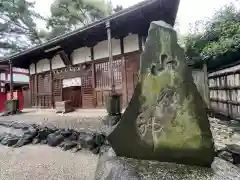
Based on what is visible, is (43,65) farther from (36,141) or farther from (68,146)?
(68,146)

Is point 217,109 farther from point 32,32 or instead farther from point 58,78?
point 32,32

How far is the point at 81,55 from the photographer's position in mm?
10414

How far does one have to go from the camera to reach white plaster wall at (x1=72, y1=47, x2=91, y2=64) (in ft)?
33.2

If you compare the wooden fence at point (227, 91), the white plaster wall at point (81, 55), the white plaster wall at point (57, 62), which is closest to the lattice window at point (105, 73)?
the white plaster wall at point (81, 55)

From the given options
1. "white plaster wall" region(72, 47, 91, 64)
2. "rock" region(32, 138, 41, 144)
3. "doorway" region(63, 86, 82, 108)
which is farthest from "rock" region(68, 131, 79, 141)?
"doorway" region(63, 86, 82, 108)

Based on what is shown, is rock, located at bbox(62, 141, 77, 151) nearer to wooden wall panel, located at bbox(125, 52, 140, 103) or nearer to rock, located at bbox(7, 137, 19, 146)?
rock, located at bbox(7, 137, 19, 146)

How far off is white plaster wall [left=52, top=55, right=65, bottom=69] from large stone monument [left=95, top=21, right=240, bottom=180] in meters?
9.76

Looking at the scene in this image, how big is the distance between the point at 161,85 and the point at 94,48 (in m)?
8.14

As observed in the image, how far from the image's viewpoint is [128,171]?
1.98 meters

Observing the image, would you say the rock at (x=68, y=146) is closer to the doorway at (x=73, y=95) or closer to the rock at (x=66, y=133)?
the rock at (x=66, y=133)

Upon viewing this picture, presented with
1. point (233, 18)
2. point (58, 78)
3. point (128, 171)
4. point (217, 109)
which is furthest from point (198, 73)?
point (58, 78)

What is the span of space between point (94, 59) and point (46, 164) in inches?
249

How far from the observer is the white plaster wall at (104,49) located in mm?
8921

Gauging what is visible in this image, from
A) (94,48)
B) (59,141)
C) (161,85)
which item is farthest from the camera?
(94,48)
